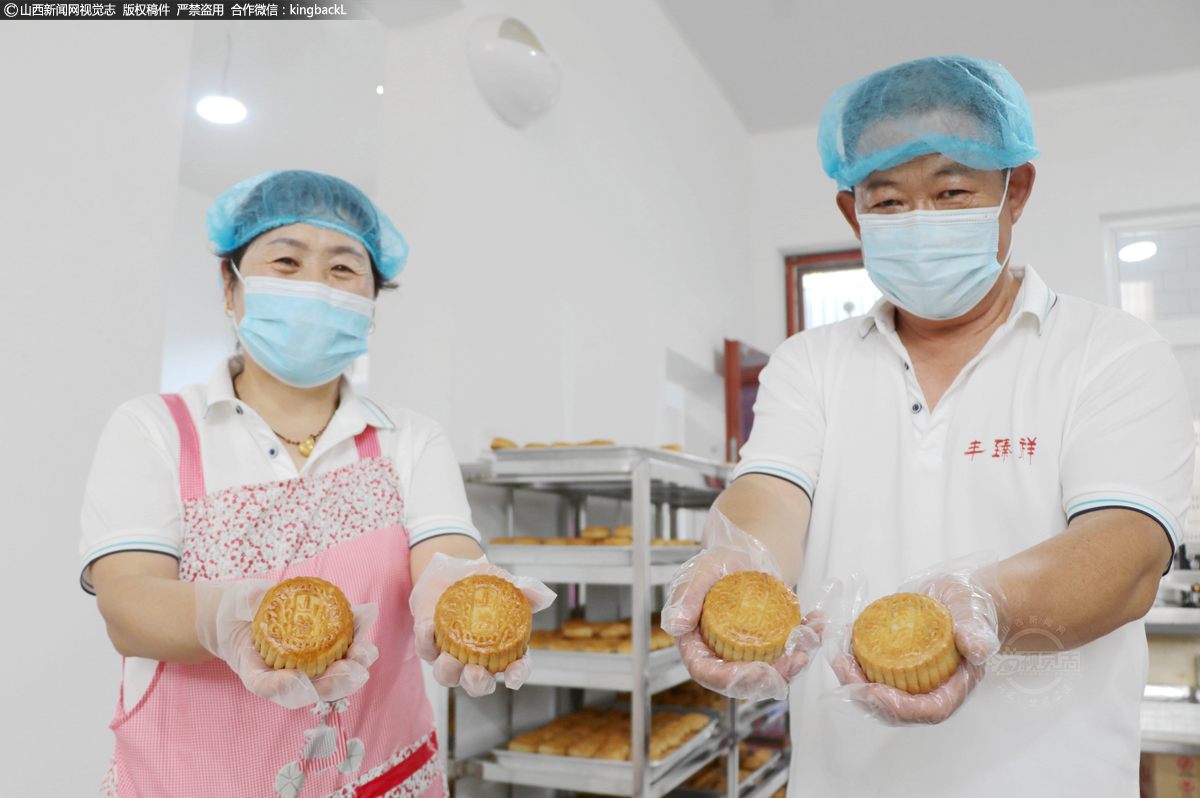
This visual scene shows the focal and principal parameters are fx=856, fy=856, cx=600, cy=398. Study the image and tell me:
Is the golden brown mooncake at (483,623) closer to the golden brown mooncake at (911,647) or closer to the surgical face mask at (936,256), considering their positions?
the golden brown mooncake at (911,647)

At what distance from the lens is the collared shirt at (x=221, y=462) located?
138 cm

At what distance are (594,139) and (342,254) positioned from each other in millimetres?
2509

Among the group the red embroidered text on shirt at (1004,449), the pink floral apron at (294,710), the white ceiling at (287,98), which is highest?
the white ceiling at (287,98)

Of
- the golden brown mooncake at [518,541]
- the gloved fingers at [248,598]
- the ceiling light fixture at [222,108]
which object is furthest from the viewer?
the ceiling light fixture at [222,108]

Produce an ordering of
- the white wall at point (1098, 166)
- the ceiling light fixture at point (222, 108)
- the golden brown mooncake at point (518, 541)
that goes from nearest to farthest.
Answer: the golden brown mooncake at point (518, 541) → the ceiling light fixture at point (222, 108) → the white wall at point (1098, 166)

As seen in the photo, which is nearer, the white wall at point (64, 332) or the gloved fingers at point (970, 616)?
the gloved fingers at point (970, 616)

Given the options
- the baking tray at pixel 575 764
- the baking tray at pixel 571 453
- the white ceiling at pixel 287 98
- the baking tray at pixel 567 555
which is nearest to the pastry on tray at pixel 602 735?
the baking tray at pixel 575 764

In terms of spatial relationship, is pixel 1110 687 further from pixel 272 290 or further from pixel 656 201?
pixel 656 201

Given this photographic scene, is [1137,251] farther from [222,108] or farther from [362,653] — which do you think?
[362,653]

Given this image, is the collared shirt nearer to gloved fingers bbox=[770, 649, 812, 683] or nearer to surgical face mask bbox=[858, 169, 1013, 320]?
gloved fingers bbox=[770, 649, 812, 683]

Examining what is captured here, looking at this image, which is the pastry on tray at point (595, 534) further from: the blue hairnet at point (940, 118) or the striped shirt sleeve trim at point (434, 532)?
the blue hairnet at point (940, 118)

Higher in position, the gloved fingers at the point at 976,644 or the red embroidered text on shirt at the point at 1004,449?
the red embroidered text on shirt at the point at 1004,449

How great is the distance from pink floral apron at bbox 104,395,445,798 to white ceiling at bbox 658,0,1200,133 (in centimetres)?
411

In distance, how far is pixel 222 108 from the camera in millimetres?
4859
